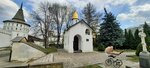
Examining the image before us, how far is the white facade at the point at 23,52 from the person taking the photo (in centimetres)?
1398

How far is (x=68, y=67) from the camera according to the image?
739cm

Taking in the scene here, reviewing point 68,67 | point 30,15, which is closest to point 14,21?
point 30,15

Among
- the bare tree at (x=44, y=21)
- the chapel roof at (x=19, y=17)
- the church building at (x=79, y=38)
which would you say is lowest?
the church building at (x=79, y=38)

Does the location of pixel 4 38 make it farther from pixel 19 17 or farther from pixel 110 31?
pixel 110 31

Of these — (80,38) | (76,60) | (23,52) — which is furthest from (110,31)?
(23,52)

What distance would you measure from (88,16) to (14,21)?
3509 centimetres

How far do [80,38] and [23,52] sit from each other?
934 cm

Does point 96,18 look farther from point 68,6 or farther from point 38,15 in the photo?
point 38,15

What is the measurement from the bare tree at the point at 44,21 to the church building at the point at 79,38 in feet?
38.7

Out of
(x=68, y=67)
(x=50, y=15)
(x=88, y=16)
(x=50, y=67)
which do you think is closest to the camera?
(x=50, y=67)

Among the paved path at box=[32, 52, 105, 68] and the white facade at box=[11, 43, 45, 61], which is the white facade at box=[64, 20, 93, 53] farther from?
the paved path at box=[32, 52, 105, 68]

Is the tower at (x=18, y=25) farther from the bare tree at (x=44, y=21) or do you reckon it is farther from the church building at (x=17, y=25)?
the bare tree at (x=44, y=21)

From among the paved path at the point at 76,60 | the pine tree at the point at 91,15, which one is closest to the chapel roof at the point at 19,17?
the pine tree at the point at 91,15

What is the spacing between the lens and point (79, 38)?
19422 millimetres
